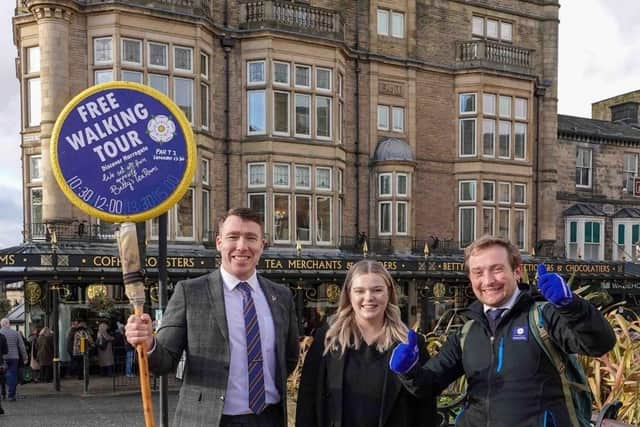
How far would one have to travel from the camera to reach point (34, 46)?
14.9 m

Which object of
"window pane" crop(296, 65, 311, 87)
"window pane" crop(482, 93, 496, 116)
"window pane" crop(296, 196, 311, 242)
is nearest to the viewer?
"window pane" crop(296, 65, 311, 87)

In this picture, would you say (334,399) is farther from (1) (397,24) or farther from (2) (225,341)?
(1) (397,24)

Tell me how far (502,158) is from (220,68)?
10278 mm

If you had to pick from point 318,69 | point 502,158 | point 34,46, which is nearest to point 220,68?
point 318,69

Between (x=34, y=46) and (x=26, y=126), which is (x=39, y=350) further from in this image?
(x=34, y=46)

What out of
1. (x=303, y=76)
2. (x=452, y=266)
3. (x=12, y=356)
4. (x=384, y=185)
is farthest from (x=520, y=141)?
(x=12, y=356)

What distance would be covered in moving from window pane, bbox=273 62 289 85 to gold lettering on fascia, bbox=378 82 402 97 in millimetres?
3680

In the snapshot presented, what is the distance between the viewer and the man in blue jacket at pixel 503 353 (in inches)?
102

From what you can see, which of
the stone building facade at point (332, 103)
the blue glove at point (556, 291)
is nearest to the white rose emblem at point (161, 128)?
the blue glove at point (556, 291)

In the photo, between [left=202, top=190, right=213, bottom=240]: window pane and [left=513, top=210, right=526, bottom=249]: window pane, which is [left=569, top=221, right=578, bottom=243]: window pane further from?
[left=202, top=190, right=213, bottom=240]: window pane

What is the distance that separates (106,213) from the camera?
3682mm

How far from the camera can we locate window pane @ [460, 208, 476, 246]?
20469 mm

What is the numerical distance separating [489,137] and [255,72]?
867cm

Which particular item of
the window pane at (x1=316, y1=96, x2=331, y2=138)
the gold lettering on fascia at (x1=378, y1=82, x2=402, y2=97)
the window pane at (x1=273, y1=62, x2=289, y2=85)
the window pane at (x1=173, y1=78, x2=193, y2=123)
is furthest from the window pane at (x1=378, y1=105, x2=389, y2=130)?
the window pane at (x1=173, y1=78, x2=193, y2=123)
